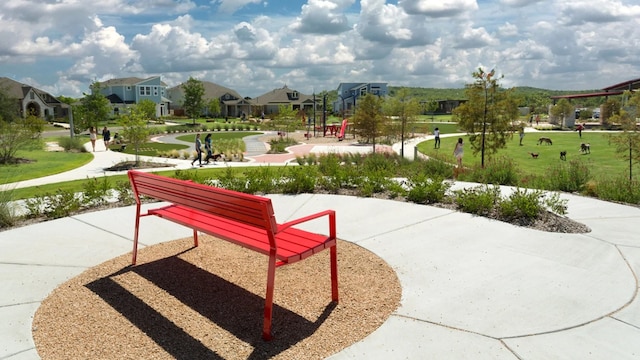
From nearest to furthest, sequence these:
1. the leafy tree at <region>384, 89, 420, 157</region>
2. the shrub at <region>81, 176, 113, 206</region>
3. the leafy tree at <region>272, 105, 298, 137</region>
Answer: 1. the shrub at <region>81, 176, 113, 206</region>
2. the leafy tree at <region>384, 89, 420, 157</region>
3. the leafy tree at <region>272, 105, 298, 137</region>

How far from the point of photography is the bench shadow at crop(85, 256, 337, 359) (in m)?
3.84

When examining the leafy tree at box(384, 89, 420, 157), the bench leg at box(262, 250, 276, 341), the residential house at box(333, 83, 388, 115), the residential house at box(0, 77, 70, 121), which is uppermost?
the residential house at box(333, 83, 388, 115)

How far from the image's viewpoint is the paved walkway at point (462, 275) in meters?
3.78

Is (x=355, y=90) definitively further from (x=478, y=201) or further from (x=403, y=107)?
(x=478, y=201)

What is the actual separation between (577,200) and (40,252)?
30.5ft

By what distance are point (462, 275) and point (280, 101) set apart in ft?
321

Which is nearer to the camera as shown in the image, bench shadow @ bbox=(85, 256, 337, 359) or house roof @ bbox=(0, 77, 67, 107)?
bench shadow @ bbox=(85, 256, 337, 359)

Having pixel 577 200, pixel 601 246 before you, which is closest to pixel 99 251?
pixel 601 246

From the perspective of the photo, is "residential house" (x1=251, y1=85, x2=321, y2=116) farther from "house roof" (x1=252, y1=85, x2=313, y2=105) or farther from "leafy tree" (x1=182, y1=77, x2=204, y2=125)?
"leafy tree" (x1=182, y1=77, x2=204, y2=125)

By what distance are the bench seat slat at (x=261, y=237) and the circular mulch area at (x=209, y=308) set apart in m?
0.65

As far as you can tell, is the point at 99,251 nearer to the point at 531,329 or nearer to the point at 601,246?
the point at 531,329

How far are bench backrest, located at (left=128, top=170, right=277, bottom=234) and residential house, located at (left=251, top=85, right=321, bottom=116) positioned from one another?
93526mm

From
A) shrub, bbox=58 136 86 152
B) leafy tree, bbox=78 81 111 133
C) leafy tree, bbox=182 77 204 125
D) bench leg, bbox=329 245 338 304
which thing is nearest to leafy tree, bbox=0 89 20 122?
leafy tree, bbox=78 81 111 133

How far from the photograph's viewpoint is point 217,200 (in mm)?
4262
